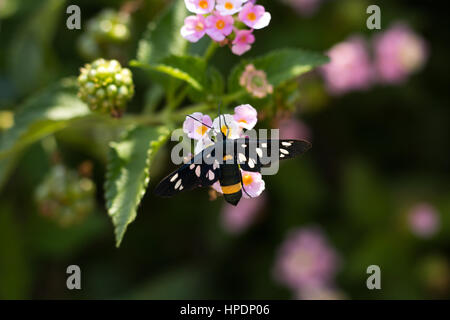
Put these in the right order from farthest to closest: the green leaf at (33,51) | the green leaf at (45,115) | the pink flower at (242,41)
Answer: the green leaf at (33,51) < the green leaf at (45,115) < the pink flower at (242,41)

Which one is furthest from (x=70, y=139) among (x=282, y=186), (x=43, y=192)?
(x=282, y=186)

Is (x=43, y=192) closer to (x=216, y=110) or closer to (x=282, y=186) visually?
(x=216, y=110)

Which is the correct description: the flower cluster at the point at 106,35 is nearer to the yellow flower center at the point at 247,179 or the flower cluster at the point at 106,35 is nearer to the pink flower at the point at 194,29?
the pink flower at the point at 194,29

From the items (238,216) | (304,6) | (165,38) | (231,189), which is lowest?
(231,189)

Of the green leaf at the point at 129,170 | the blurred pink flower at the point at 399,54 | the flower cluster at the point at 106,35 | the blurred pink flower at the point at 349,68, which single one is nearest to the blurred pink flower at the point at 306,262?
the blurred pink flower at the point at 349,68

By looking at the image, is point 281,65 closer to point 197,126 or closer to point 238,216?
point 197,126

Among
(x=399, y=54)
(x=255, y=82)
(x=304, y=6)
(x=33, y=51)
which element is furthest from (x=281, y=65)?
(x=399, y=54)
